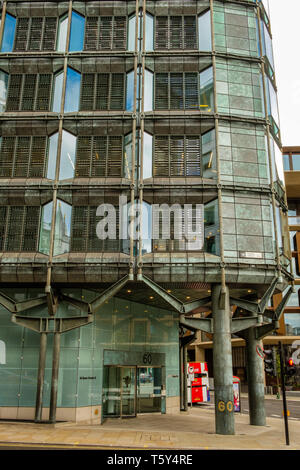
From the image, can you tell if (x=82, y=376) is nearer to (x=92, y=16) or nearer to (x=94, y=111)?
(x=94, y=111)

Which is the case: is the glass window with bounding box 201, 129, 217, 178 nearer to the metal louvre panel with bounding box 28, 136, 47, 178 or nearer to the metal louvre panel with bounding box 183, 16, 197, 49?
the metal louvre panel with bounding box 183, 16, 197, 49

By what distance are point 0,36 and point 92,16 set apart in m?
6.21

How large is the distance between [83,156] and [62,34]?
8.99 metres

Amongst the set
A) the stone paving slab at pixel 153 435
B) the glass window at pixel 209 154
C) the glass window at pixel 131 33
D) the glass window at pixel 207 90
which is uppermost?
the glass window at pixel 131 33

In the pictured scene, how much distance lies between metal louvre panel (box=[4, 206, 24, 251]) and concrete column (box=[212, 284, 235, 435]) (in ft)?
37.6

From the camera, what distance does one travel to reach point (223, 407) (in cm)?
1989

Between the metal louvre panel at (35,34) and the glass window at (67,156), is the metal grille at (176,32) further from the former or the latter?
the glass window at (67,156)

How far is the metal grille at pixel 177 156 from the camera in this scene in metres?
23.6

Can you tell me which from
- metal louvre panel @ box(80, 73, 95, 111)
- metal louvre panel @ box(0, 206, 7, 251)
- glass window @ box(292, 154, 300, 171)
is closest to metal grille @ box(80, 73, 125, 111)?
metal louvre panel @ box(80, 73, 95, 111)

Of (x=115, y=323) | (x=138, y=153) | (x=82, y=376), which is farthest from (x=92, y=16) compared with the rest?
(x=82, y=376)

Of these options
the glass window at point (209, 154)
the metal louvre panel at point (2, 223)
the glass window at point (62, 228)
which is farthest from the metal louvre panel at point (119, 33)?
the metal louvre panel at point (2, 223)

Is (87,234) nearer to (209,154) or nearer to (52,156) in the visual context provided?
(52,156)

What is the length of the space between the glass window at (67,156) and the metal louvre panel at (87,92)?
2174mm

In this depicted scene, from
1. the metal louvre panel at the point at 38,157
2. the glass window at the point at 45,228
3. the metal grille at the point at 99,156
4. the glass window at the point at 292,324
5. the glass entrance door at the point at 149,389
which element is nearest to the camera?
the glass window at the point at 45,228
